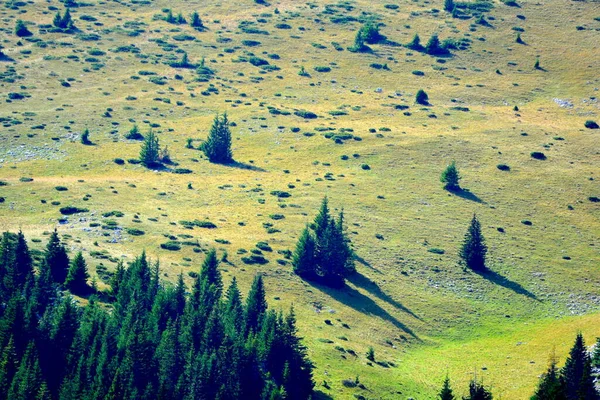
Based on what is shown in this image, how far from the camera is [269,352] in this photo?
101438 mm

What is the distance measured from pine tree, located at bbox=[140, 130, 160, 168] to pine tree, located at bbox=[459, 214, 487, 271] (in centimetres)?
5685

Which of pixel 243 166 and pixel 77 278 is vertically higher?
pixel 77 278

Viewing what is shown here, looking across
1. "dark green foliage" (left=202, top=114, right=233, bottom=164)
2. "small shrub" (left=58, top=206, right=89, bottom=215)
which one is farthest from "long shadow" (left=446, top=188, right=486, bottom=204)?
"small shrub" (left=58, top=206, right=89, bottom=215)

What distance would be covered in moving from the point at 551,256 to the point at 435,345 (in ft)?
106

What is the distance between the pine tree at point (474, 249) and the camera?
137 m

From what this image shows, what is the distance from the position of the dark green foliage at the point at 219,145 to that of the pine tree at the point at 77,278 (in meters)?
64.5

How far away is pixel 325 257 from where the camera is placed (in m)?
129

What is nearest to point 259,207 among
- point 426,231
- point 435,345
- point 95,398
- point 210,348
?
point 426,231

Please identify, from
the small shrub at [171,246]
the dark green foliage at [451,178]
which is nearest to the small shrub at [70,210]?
the small shrub at [171,246]

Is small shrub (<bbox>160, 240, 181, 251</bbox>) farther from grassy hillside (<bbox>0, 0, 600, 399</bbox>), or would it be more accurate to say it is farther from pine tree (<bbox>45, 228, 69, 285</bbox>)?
pine tree (<bbox>45, 228, 69, 285</bbox>)

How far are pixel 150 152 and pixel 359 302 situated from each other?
57.6m

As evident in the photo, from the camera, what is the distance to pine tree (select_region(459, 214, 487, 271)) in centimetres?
13712

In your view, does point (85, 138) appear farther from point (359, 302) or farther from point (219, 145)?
point (359, 302)

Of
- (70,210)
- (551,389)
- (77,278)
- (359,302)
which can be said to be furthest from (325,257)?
(551,389)
